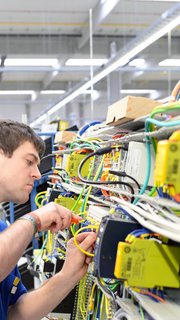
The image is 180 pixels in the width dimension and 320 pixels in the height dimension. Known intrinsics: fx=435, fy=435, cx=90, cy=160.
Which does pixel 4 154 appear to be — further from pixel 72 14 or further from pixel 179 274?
pixel 72 14

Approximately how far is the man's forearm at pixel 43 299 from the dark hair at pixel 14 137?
468 mm

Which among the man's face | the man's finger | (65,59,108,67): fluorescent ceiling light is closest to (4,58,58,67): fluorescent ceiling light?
(65,59,108,67): fluorescent ceiling light

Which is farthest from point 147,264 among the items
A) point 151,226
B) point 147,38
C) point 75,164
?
point 147,38

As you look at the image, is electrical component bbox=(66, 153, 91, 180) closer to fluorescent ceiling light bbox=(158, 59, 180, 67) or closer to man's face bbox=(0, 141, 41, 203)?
man's face bbox=(0, 141, 41, 203)

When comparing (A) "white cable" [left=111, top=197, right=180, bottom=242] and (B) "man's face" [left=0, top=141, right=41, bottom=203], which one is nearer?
(A) "white cable" [left=111, top=197, right=180, bottom=242]

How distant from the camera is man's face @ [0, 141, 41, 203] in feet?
4.68

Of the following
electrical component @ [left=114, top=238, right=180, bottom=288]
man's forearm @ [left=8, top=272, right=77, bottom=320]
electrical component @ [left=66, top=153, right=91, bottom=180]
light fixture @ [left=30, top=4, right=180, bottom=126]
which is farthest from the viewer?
light fixture @ [left=30, top=4, right=180, bottom=126]

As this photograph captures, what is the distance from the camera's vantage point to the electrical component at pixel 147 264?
3.19 feet

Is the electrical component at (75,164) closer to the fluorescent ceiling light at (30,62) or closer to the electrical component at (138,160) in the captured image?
the electrical component at (138,160)

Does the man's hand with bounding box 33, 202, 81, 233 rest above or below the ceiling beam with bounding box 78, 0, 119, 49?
below

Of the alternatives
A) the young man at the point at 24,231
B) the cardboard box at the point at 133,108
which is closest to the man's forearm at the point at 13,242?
the young man at the point at 24,231

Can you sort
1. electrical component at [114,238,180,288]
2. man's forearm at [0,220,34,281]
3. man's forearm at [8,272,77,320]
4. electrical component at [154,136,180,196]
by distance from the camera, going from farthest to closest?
man's forearm at [8,272,77,320]
man's forearm at [0,220,34,281]
electrical component at [114,238,180,288]
electrical component at [154,136,180,196]

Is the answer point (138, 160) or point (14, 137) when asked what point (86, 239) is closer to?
point (138, 160)

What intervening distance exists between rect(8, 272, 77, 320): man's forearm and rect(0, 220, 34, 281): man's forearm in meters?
0.33
